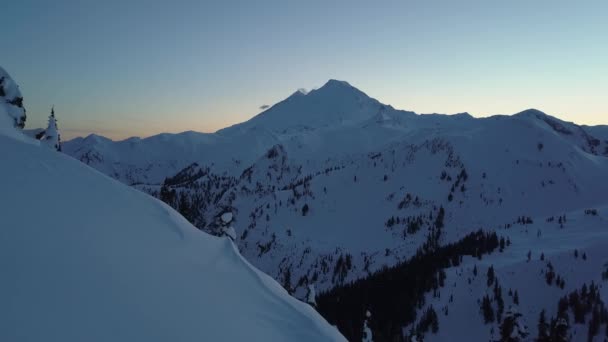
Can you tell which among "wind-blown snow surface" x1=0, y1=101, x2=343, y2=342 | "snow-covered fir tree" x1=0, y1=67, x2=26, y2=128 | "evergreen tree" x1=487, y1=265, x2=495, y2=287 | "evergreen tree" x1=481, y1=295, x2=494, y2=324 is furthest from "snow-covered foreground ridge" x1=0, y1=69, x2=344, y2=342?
"evergreen tree" x1=487, y1=265, x2=495, y2=287

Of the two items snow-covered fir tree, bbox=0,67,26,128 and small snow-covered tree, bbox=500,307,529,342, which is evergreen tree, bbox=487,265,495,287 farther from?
snow-covered fir tree, bbox=0,67,26,128

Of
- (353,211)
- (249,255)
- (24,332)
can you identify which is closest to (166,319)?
(24,332)

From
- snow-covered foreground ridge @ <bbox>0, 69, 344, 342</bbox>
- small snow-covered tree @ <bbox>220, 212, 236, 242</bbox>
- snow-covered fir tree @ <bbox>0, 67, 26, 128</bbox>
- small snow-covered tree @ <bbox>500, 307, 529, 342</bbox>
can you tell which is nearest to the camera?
snow-covered foreground ridge @ <bbox>0, 69, 344, 342</bbox>

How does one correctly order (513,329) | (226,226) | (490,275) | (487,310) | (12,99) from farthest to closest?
(490,275), (487,310), (513,329), (12,99), (226,226)

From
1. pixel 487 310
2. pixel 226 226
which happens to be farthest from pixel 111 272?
pixel 487 310

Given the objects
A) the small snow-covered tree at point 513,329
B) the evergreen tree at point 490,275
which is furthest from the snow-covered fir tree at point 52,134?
the evergreen tree at point 490,275

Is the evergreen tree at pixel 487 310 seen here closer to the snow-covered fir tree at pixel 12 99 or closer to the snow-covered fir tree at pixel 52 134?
the snow-covered fir tree at pixel 52 134

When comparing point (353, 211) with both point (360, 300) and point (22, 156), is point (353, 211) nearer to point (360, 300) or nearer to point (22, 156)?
point (360, 300)

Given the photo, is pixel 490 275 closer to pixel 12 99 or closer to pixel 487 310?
pixel 487 310
